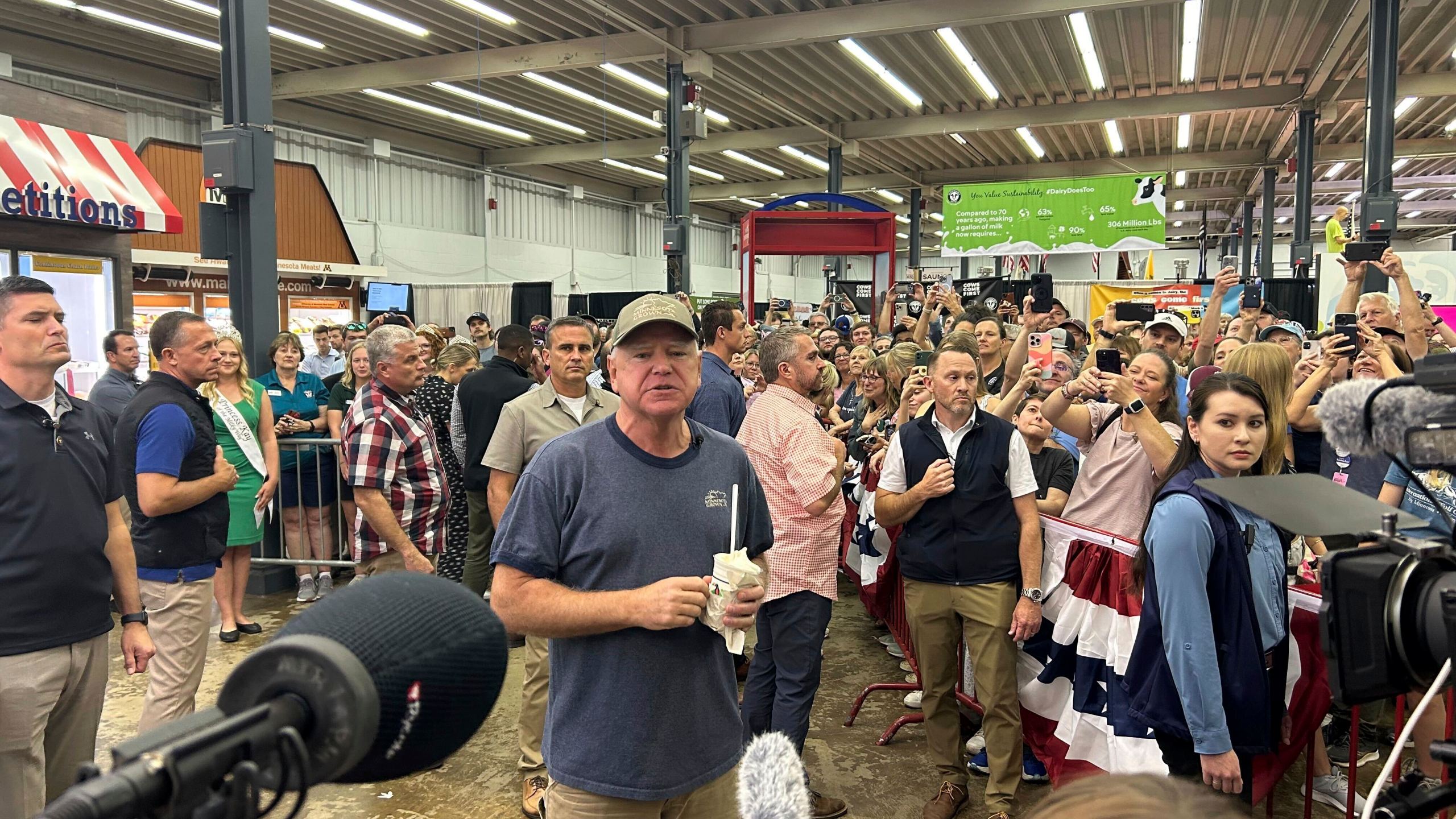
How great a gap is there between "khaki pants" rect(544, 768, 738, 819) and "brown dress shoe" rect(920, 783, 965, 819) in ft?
5.15

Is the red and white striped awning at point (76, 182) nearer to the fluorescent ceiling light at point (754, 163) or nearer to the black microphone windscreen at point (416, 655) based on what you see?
the black microphone windscreen at point (416, 655)

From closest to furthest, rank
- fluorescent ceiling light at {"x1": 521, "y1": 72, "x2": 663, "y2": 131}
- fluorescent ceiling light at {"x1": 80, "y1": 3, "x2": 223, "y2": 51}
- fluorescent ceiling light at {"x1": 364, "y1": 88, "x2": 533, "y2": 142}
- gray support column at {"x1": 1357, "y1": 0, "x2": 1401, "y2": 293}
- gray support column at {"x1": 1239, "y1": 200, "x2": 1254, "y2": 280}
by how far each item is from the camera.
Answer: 1. gray support column at {"x1": 1357, "y1": 0, "x2": 1401, "y2": 293}
2. fluorescent ceiling light at {"x1": 80, "y1": 3, "x2": 223, "y2": 51}
3. fluorescent ceiling light at {"x1": 521, "y1": 72, "x2": 663, "y2": 131}
4. fluorescent ceiling light at {"x1": 364, "y1": 88, "x2": 533, "y2": 142}
5. gray support column at {"x1": 1239, "y1": 200, "x2": 1254, "y2": 280}

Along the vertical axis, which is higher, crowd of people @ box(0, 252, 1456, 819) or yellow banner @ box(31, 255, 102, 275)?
yellow banner @ box(31, 255, 102, 275)

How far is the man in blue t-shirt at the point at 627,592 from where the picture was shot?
2.02 m

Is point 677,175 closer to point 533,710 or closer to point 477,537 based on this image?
point 477,537

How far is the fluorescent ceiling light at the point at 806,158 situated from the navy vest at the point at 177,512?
18.4 metres

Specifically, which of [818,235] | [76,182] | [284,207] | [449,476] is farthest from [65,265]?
[284,207]

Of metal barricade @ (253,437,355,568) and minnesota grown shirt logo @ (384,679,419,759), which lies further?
metal barricade @ (253,437,355,568)

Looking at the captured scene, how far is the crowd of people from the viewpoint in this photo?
2.07 meters

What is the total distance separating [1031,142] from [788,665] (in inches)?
746

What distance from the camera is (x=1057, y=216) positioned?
52.0ft

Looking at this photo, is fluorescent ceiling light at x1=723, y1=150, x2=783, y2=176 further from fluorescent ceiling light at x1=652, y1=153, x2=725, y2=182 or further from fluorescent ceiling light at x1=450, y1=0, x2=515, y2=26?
fluorescent ceiling light at x1=450, y1=0, x2=515, y2=26

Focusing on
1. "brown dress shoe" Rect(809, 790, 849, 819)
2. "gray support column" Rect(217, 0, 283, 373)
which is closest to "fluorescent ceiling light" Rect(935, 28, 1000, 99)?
"gray support column" Rect(217, 0, 283, 373)

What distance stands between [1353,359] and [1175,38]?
1017 centimetres
